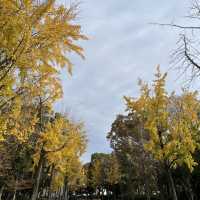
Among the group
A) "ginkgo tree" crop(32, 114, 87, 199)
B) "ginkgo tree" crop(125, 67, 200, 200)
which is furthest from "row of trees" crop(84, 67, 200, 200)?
"ginkgo tree" crop(32, 114, 87, 199)

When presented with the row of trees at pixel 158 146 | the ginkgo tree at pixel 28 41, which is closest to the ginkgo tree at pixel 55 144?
the row of trees at pixel 158 146

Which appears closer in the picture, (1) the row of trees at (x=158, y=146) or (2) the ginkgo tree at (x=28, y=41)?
(2) the ginkgo tree at (x=28, y=41)

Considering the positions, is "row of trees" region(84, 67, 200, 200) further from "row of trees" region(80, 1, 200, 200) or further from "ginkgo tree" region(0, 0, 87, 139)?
"ginkgo tree" region(0, 0, 87, 139)

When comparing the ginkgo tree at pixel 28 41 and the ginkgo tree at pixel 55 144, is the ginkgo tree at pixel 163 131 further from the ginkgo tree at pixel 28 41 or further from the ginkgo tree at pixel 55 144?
the ginkgo tree at pixel 28 41

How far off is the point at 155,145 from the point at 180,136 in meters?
1.65

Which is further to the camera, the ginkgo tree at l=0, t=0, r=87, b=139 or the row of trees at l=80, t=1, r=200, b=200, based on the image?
the row of trees at l=80, t=1, r=200, b=200

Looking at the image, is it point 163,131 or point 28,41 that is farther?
point 163,131

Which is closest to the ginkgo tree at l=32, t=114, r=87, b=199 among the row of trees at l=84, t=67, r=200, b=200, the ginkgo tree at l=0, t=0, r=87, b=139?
the row of trees at l=84, t=67, r=200, b=200

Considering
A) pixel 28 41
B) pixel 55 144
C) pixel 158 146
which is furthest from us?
pixel 55 144

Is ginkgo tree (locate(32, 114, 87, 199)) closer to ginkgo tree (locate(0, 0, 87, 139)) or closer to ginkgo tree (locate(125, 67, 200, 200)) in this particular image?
ginkgo tree (locate(125, 67, 200, 200))

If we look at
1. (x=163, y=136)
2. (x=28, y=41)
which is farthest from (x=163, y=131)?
(x=28, y=41)

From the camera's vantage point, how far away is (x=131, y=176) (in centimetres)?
2864

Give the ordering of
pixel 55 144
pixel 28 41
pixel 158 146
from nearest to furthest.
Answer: pixel 28 41, pixel 158 146, pixel 55 144

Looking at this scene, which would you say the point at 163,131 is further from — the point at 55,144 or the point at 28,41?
the point at 28,41
